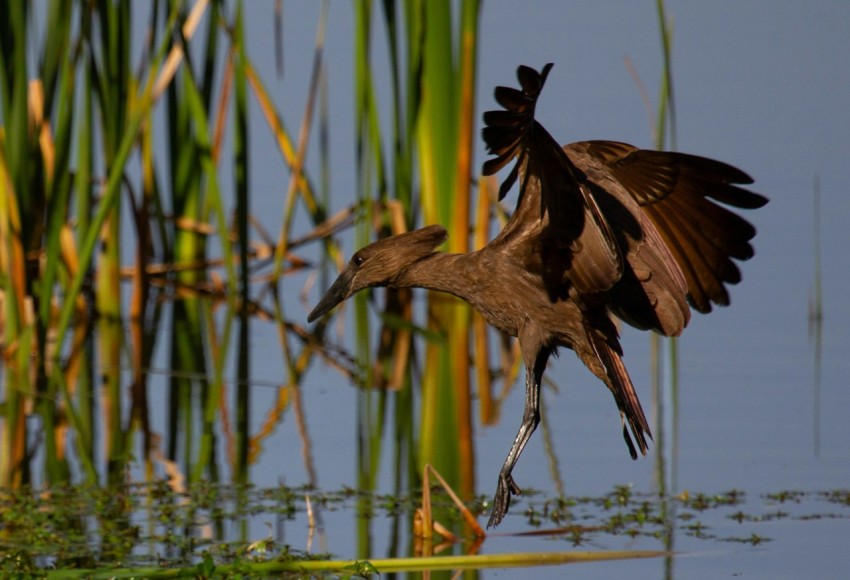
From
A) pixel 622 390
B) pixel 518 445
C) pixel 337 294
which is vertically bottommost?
pixel 518 445

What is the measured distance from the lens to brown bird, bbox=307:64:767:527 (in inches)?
168

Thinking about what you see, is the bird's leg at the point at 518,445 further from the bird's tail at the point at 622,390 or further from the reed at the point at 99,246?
the reed at the point at 99,246

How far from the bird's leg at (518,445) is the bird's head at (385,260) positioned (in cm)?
53

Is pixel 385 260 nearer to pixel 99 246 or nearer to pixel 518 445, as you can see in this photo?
pixel 518 445

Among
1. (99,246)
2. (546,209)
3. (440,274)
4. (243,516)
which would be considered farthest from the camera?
(99,246)

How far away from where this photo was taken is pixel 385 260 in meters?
4.81

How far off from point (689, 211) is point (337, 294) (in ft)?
3.70

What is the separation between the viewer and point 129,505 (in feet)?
20.4

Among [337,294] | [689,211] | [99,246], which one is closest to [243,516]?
[337,294]

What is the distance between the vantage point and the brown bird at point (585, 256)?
4.27m

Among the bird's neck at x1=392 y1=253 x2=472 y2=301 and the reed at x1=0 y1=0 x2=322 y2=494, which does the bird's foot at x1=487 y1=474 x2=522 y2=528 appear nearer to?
the bird's neck at x1=392 y1=253 x2=472 y2=301

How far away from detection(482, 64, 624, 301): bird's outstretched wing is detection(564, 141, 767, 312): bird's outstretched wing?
0.51 metres

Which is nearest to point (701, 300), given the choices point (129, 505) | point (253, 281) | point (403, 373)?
point (129, 505)

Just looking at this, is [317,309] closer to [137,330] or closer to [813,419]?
[813,419]
